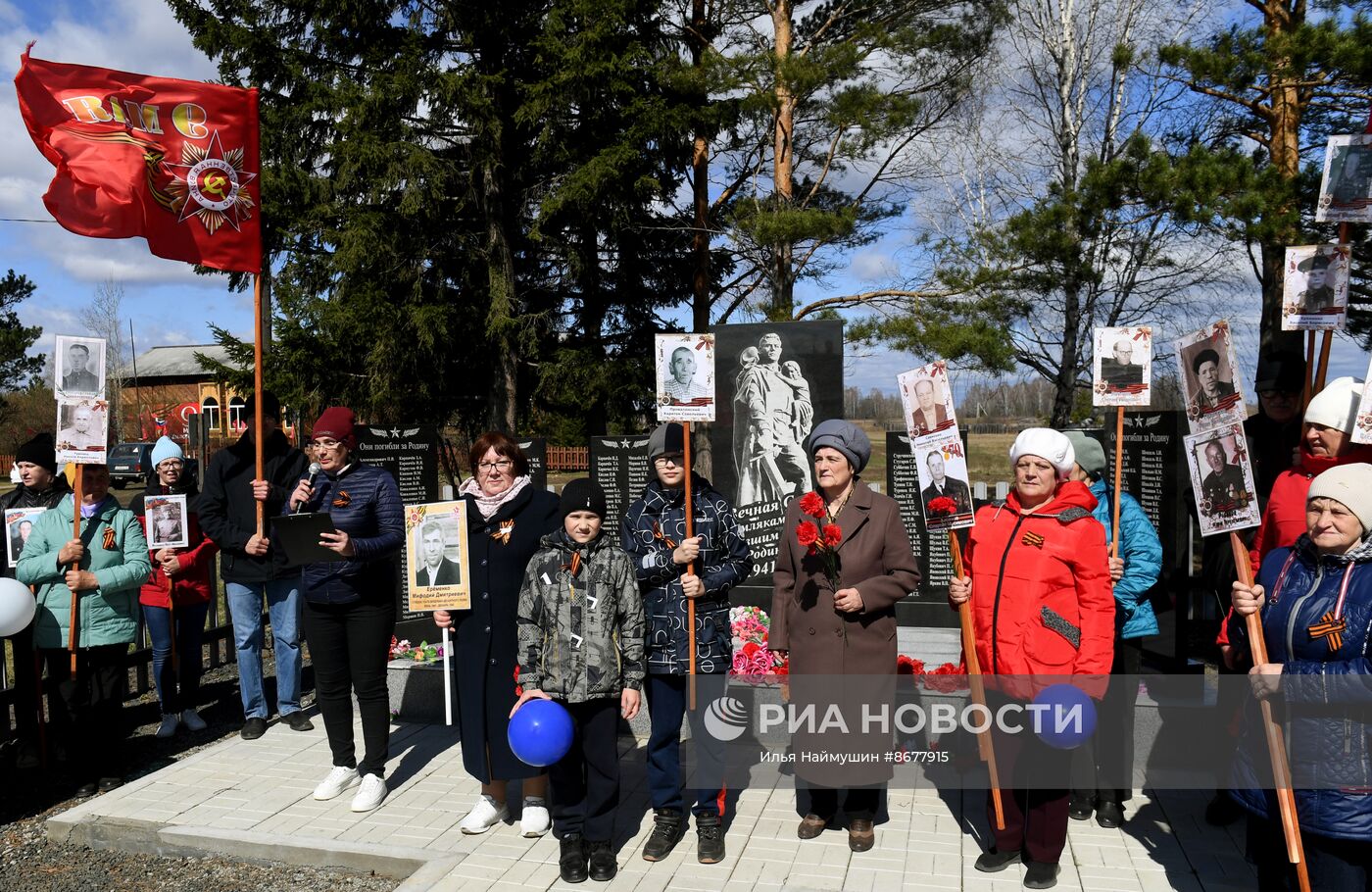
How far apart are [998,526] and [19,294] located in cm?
3697

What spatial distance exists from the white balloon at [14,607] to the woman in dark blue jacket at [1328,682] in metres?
5.76

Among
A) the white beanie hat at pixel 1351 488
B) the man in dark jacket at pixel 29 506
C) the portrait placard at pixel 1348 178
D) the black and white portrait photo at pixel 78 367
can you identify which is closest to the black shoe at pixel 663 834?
the white beanie hat at pixel 1351 488

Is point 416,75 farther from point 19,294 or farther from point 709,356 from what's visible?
point 19,294

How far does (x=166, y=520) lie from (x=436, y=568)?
293 centimetres

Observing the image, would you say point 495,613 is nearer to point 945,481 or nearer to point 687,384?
point 687,384

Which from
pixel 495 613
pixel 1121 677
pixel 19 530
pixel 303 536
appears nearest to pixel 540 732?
pixel 495 613

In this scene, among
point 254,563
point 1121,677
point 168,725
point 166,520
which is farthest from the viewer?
point 168,725

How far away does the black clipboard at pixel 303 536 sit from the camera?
478 centimetres

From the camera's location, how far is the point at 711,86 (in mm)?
16219

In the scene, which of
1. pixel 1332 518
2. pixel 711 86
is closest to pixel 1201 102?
pixel 711 86

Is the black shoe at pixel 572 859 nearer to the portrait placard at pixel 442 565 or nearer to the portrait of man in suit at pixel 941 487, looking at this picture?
the portrait placard at pixel 442 565

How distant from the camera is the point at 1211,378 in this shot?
158 inches

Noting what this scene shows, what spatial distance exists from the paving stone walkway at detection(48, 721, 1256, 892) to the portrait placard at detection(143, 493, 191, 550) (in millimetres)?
1535

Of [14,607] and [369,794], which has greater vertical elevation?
[14,607]
